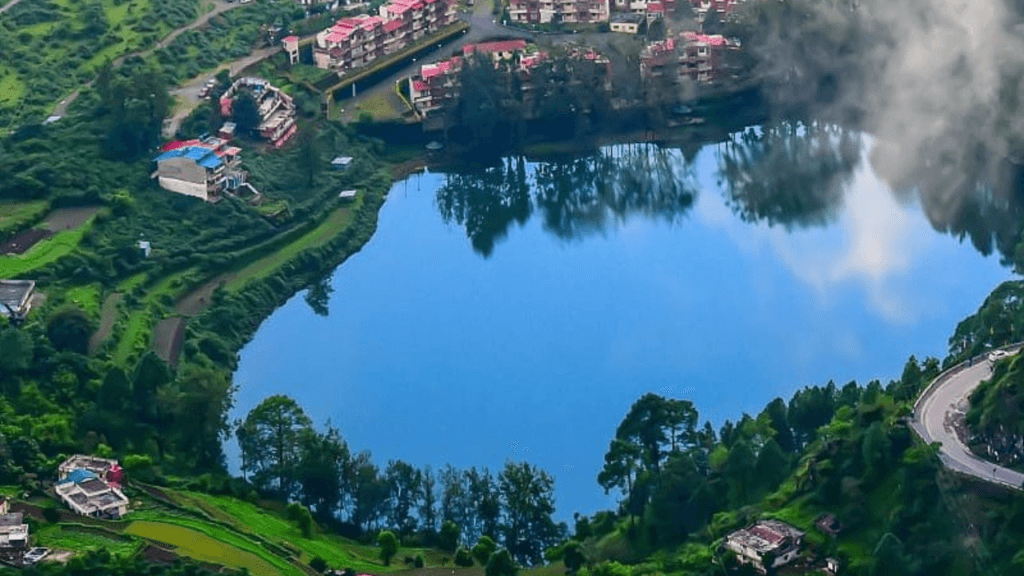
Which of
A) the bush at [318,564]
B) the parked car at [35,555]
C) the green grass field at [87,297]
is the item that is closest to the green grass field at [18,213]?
the green grass field at [87,297]

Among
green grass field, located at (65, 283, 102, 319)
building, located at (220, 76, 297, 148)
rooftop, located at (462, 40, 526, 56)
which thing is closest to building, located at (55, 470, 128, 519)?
green grass field, located at (65, 283, 102, 319)

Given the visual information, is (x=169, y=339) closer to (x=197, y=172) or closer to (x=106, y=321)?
(x=106, y=321)

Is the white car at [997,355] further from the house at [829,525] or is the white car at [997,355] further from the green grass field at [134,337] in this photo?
the green grass field at [134,337]

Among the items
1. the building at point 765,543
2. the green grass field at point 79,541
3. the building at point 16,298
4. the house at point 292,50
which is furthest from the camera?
the house at point 292,50

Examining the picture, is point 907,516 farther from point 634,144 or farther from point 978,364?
point 634,144

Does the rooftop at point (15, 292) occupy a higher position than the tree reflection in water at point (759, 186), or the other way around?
the rooftop at point (15, 292)

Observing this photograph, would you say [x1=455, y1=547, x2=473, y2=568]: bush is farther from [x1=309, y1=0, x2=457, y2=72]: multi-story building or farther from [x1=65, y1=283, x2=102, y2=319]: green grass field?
[x1=309, y1=0, x2=457, y2=72]: multi-story building
